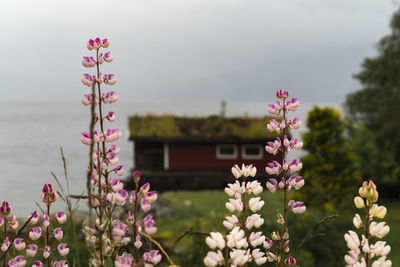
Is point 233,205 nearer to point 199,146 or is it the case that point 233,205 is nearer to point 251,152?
point 199,146

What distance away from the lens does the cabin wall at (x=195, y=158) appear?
29422mm

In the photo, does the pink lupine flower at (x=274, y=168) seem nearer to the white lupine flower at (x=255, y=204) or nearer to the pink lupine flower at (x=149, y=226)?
the white lupine flower at (x=255, y=204)

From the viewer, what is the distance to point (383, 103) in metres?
31.7

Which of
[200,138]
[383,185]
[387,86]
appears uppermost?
[387,86]

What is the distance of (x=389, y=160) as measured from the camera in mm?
30062

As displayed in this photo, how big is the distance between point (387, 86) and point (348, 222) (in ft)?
88.6

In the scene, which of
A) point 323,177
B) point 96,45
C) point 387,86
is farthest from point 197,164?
point 96,45

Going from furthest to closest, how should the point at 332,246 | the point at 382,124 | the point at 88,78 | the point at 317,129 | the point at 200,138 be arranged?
the point at 382,124 → the point at 200,138 → the point at 317,129 → the point at 332,246 → the point at 88,78

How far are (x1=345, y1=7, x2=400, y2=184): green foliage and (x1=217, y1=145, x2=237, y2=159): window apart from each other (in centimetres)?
934

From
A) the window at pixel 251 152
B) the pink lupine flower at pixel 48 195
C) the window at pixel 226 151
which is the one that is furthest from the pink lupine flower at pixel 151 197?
the window at pixel 251 152

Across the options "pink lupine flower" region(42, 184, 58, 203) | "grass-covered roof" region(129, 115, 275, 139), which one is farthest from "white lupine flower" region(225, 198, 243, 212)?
→ "grass-covered roof" region(129, 115, 275, 139)

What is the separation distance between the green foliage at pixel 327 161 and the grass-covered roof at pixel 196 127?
5.60 meters

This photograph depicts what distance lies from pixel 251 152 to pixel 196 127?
4.26 meters

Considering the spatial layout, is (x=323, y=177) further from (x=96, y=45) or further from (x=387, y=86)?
(x=96, y=45)
